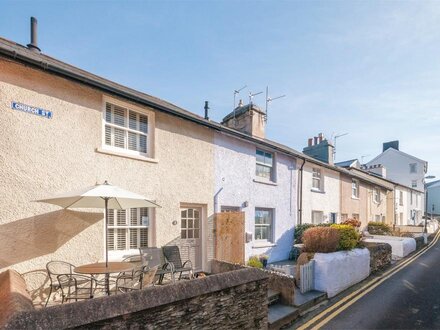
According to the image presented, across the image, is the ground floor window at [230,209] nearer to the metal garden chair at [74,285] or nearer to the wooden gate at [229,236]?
the wooden gate at [229,236]

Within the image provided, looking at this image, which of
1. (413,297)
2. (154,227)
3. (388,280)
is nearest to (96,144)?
(154,227)

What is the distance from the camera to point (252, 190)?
1302 cm

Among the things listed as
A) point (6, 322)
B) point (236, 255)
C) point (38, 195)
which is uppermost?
point (38, 195)

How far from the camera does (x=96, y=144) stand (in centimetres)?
771

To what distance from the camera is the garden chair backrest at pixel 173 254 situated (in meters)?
8.60

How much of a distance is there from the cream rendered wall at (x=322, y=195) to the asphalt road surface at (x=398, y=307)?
19.5 ft

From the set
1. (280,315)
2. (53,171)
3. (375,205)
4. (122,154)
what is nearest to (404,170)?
(375,205)

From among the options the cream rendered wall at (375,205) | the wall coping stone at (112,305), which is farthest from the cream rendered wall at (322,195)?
the wall coping stone at (112,305)

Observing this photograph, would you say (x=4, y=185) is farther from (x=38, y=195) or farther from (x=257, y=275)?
(x=257, y=275)

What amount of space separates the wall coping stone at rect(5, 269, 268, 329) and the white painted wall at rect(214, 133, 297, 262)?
5.97 meters

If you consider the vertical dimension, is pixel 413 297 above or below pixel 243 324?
below

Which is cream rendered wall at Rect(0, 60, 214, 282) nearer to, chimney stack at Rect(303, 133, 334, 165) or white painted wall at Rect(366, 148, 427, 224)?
chimney stack at Rect(303, 133, 334, 165)

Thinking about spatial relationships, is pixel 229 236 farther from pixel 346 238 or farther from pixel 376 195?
pixel 376 195

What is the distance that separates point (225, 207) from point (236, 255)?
1.87 m
